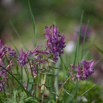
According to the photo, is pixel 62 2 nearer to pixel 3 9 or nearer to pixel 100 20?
pixel 100 20

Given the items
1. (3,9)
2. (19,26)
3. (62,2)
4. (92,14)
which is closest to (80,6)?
(92,14)

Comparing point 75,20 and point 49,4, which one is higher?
point 49,4

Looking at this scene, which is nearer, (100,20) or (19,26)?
(100,20)

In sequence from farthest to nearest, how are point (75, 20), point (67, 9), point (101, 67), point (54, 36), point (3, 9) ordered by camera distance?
point (3, 9) → point (67, 9) → point (75, 20) → point (101, 67) → point (54, 36)

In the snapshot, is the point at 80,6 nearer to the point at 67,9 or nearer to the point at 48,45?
the point at 67,9

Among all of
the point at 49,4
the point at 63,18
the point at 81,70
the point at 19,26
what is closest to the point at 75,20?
the point at 63,18

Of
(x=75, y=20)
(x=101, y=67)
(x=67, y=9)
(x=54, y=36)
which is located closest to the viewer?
(x=54, y=36)

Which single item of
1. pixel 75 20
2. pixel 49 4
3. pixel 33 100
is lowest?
pixel 33 100

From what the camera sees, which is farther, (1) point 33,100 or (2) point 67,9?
(2) point 67,9

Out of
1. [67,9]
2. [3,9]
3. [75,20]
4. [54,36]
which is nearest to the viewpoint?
[54,36]
